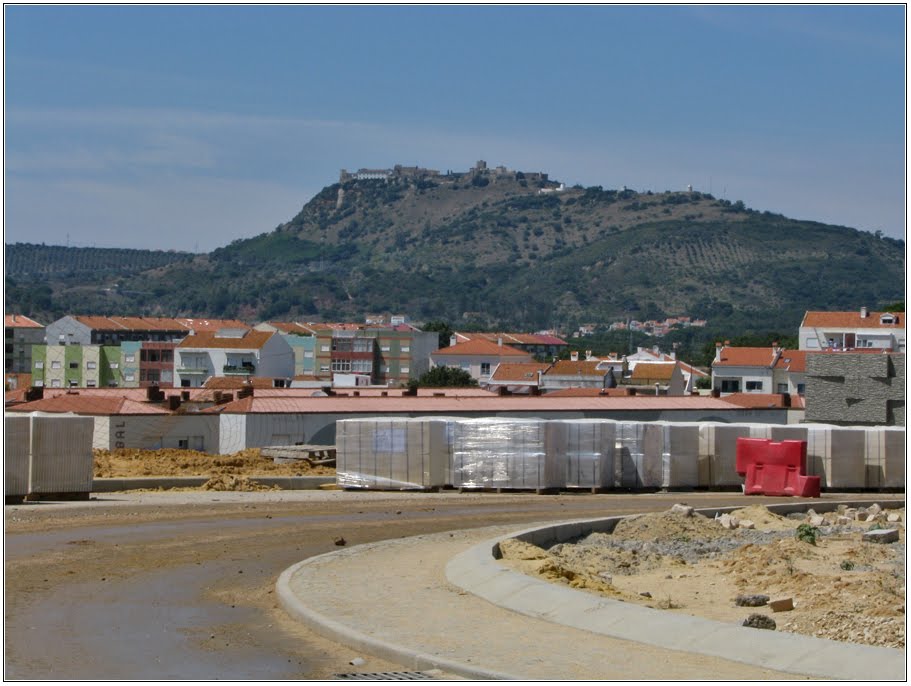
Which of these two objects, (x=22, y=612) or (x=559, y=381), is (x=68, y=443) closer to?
(x=22, y=612)

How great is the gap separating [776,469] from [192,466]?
611 inches

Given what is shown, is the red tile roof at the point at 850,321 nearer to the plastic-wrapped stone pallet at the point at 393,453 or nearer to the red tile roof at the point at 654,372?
the red tile roof at the point at 654,372

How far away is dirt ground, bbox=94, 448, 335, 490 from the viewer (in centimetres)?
3703

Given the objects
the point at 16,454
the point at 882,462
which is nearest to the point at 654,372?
the point at 882,462

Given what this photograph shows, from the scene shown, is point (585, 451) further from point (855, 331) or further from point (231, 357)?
point (231, 357)

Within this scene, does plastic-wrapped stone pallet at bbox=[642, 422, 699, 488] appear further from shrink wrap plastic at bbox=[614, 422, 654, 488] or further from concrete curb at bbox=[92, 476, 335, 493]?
concrete curb at bbox=[92, 476, 335, 493]

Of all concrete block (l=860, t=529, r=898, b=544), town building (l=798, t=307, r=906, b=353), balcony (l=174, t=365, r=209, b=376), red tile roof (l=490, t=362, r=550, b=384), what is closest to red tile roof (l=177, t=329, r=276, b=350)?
balcony (l=174, t=365, r=209, b=376)

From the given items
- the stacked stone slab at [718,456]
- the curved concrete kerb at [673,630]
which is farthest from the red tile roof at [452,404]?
the curved concrete kerb at [673,630]

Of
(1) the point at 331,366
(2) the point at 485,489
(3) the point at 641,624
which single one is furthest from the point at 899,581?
(1) the point at 331,366

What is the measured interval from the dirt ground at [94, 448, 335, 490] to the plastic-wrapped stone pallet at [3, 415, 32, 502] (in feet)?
23.6

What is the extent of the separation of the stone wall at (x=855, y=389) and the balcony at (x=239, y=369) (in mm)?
81682

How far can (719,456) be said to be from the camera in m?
35.5

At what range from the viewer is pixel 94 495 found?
3125 cm

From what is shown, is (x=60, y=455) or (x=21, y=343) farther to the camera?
(x=21, y=343)
